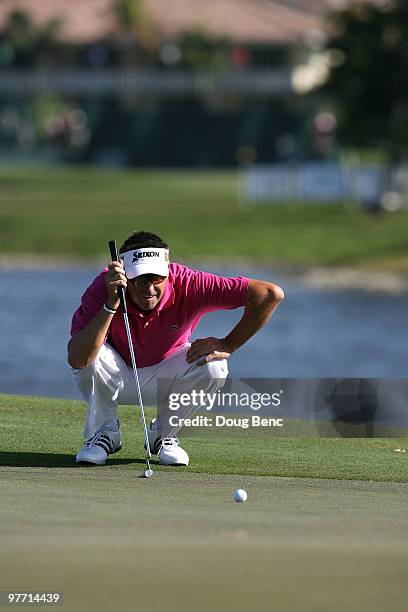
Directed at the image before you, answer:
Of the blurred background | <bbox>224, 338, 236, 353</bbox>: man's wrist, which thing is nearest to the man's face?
<bbox>224, 338, 236, 353</bbox>: man's wrist

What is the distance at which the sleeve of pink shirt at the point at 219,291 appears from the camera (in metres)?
9.66

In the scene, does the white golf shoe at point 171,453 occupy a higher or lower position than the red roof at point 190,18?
lower

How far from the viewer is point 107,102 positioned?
3925 inches

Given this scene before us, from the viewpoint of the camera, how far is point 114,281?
9.33m

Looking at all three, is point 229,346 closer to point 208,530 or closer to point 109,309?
point 109,309

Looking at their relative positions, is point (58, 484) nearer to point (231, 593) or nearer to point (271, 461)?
point (271, 461)

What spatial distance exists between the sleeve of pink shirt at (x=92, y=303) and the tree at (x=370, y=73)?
40.6 meters

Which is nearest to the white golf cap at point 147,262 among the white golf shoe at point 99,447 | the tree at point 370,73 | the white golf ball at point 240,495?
the white golf shoe at point 99,447

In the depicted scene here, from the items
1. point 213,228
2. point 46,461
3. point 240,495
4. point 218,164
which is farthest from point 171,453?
point 218,164

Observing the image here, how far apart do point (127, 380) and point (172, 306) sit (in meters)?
0.53

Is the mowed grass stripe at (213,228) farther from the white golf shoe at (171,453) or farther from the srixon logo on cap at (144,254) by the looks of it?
the srixon logo on cap at (144,254)

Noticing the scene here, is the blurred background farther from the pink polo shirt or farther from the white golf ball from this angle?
the white golf ball

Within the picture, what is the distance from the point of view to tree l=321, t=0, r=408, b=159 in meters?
49.5

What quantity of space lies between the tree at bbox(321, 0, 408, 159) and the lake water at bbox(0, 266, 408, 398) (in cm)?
721
